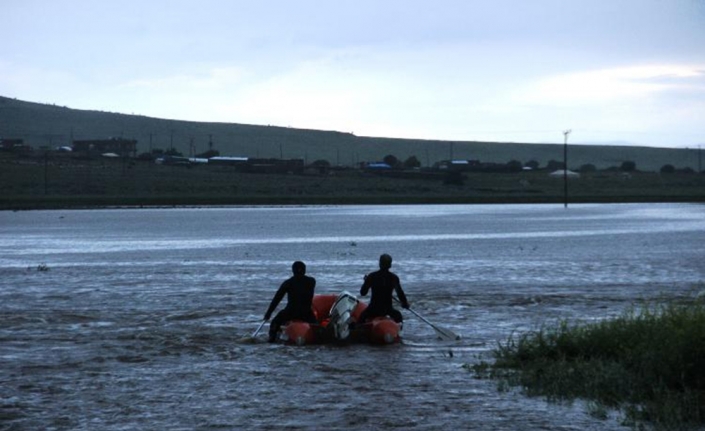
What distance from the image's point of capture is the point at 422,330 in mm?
18984

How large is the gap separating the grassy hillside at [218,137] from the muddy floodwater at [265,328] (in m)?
120

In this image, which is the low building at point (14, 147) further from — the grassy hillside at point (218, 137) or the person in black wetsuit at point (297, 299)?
the person in black wetsuit at point (297, 299)

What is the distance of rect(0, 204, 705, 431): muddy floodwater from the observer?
1220 cm

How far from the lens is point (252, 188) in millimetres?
103125

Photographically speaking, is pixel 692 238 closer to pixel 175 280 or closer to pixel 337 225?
pixel 337 225

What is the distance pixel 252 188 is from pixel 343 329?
86448 millimetres

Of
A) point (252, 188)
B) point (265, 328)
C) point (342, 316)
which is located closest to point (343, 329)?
point (342, 316)

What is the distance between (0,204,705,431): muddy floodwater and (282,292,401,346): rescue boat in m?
0.30

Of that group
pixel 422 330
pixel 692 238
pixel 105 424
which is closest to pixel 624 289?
pixel 422 330

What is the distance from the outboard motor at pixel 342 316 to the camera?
17125 mm

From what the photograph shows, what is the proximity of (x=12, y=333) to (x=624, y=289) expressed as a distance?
12441 millimetres

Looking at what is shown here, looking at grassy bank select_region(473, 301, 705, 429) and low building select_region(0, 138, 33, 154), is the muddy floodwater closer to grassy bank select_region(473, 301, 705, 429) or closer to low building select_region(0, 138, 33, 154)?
grassy bank select_region(473, 301, 705, 429)

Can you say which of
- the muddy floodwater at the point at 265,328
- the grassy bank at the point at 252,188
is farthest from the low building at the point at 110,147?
the muddy floodwater at the point at 265,328

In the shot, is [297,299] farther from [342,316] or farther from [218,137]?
[218,137]
